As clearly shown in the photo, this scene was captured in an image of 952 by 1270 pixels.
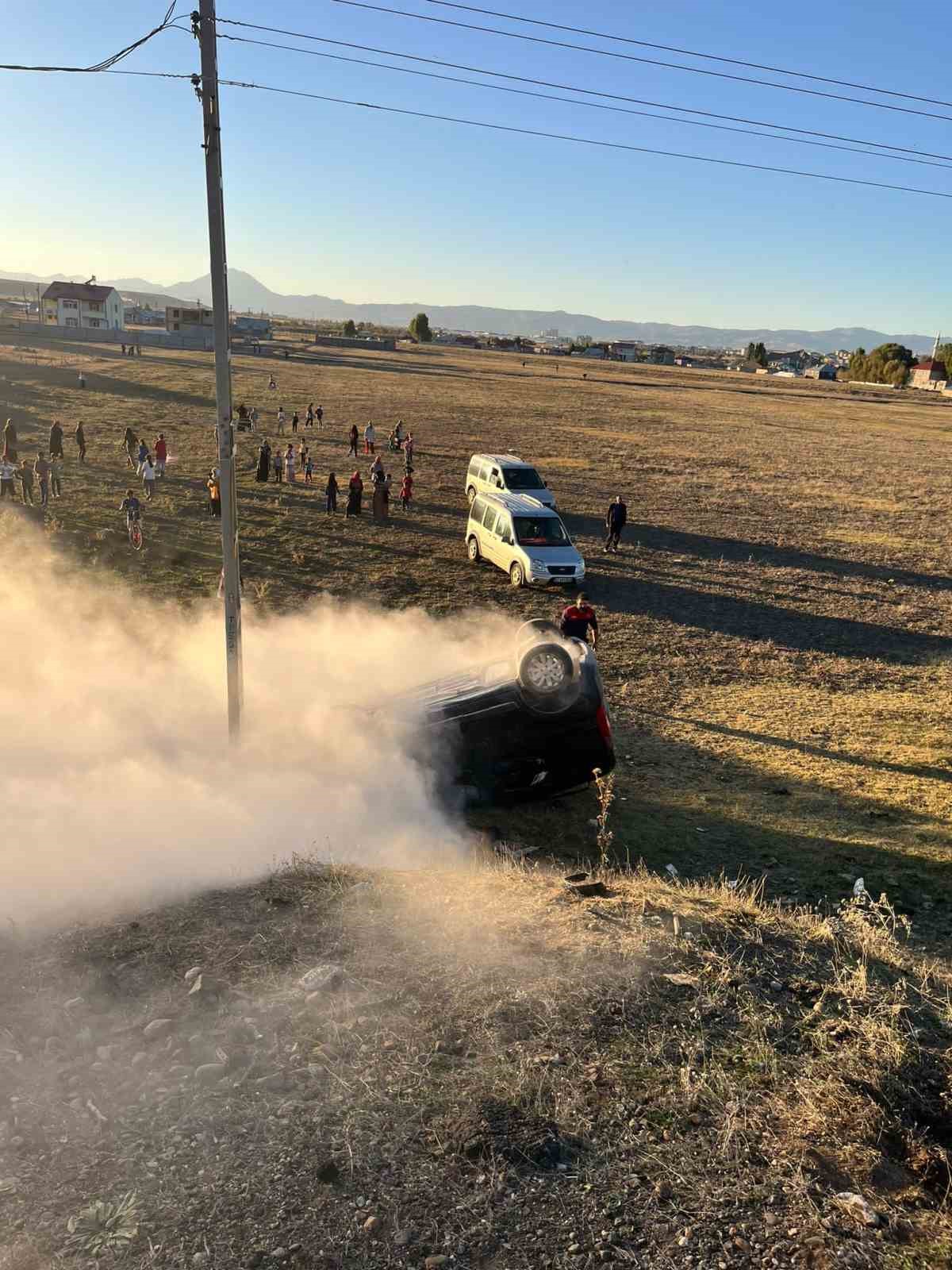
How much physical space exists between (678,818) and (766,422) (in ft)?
167

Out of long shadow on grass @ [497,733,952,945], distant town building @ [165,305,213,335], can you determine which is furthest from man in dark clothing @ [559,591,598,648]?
distant town building @ [165,305,213,335]

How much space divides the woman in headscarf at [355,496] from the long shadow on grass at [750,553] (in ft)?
18.6

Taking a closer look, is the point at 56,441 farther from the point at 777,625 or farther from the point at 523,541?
the point at 777,625

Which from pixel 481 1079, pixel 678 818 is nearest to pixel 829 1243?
pixel 481 1079

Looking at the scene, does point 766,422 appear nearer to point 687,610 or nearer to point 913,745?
point 687,610

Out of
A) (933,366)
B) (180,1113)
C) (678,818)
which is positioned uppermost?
(933,366)

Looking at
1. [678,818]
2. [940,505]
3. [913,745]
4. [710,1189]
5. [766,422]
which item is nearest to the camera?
[710,1189]

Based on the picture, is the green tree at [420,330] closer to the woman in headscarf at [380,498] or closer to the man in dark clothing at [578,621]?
the woman in headscarf at [380,498]

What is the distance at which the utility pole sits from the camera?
282 inches

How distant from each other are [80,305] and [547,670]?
367 ft

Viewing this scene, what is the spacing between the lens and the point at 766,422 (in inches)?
2135

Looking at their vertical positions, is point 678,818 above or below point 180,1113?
below

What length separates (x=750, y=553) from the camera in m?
20.9

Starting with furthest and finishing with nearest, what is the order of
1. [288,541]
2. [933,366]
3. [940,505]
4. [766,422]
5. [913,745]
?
[933,366] < [766,422] < [940,505] < [288,541] < [913,745]
